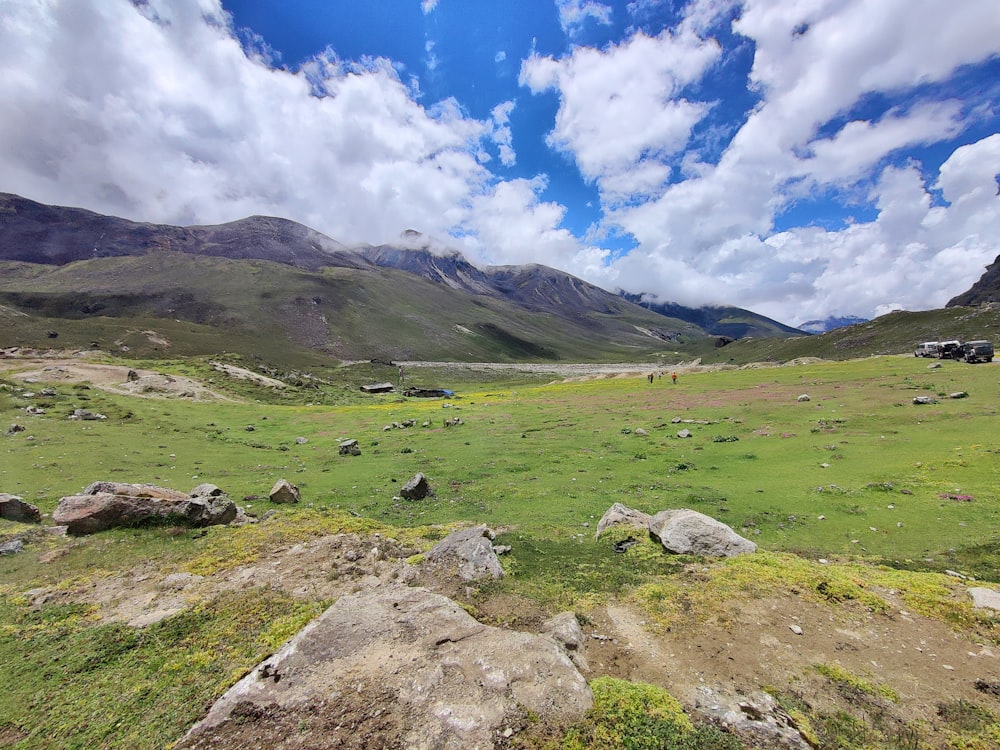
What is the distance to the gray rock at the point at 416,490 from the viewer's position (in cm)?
1838

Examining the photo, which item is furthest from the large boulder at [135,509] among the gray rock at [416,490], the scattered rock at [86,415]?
the scattered rock at [86,415]

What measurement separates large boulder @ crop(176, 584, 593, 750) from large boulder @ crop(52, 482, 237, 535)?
858cm

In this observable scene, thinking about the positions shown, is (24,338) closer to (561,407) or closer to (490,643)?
(561,407)

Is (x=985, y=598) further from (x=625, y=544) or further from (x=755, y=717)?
(x=625, y=544)

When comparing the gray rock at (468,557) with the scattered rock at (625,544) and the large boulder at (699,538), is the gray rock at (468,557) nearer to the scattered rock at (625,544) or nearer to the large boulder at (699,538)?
the scattered rock at (625,544)

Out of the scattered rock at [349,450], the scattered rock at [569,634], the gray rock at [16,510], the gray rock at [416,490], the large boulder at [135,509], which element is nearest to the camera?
the scattered rock at [569,634]

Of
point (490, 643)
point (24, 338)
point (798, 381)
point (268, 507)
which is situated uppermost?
point (24, 338)

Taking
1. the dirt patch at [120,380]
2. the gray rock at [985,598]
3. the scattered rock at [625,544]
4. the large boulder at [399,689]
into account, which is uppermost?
the dirt patch at [120,380]

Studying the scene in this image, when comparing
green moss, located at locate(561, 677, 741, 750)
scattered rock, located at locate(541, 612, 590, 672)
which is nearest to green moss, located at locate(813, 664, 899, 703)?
green moss, located at locate(561, 677, 741, 750)

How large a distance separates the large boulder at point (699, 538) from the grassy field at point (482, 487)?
647 mm

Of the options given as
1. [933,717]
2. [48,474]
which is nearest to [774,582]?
[933,717]

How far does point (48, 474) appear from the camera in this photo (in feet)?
59.4

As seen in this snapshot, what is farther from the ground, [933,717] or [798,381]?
[798,381]

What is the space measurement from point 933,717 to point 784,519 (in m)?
9.15
